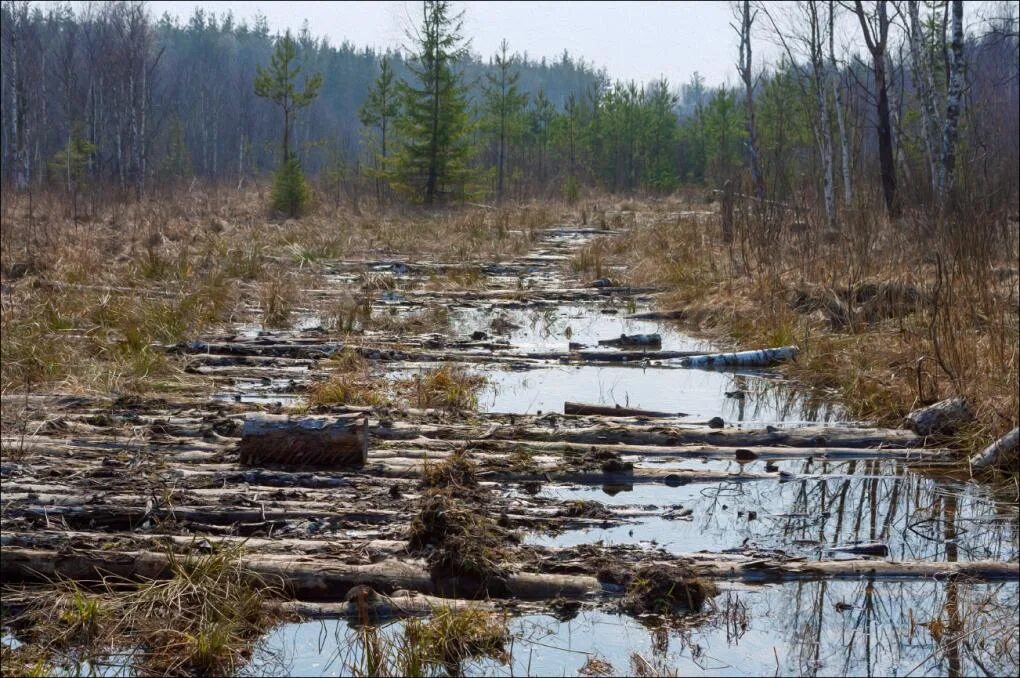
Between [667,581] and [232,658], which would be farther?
[667,581]

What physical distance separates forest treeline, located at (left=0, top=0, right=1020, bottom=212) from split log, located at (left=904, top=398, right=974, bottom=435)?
2.21 m

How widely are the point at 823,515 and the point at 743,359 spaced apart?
3.96 meters

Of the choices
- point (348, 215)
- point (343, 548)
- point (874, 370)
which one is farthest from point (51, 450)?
point (348, 215)

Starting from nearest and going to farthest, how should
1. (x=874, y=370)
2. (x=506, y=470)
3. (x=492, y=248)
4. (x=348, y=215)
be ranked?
(x=506, y=470), (x=874, y=370), (x=492, y=248), (x=348, y=215)

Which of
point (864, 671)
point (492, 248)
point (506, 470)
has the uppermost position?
point (492, 248)

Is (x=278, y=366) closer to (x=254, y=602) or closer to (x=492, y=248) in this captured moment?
(x=254, y=602)

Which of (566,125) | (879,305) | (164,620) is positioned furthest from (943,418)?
(566,125)

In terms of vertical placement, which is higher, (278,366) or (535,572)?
(278,366)

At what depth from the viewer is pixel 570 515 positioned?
417 centimetres

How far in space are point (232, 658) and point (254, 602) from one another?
0.88 feet

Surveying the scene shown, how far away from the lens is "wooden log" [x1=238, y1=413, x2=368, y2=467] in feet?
15.6

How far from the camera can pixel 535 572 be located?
3.49m

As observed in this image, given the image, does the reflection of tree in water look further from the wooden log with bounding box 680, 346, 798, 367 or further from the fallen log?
the wooden log with bounding box 680, 346, 798, 367

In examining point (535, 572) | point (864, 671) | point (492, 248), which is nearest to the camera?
point (864, 671)
